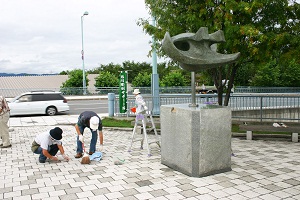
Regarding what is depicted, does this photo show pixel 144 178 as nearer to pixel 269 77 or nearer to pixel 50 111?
pixel 50 111

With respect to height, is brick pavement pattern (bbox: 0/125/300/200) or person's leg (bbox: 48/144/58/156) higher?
person's leg (bbox: 48/144/58/156)

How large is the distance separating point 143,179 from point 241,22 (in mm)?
6625

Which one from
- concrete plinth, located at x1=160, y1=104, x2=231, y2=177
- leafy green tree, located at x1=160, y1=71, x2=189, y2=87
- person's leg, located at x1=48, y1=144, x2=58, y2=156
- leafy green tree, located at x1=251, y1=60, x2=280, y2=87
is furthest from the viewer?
leafy green tree, located at x1=160, y1=71, x2=189, y2=87

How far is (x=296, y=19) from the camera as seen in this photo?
10305 millimetres

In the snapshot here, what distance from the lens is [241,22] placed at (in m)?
9.84

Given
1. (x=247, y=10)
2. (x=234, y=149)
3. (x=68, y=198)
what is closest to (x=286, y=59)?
(x=247, y=10)

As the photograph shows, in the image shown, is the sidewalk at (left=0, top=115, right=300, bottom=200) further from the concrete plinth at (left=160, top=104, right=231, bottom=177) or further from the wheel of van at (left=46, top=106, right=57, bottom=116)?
the wheel of van at (left=46, top=106, right=57, bottom=116)

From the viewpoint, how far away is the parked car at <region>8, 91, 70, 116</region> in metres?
17.8

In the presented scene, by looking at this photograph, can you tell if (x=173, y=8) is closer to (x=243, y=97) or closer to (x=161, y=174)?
(x=243, y=97)

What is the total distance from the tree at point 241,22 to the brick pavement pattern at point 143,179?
3.38 meters

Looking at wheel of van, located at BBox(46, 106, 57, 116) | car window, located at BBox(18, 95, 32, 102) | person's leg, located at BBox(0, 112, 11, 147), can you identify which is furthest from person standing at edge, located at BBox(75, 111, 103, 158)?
car window, located at BBox(18, 95, 32, 102)

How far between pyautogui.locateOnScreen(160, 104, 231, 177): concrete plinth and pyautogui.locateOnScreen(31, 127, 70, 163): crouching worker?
2.66m

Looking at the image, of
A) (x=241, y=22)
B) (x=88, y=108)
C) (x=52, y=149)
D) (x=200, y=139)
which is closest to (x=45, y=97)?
(x=88, y=108)

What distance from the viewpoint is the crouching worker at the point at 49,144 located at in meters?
6.81
